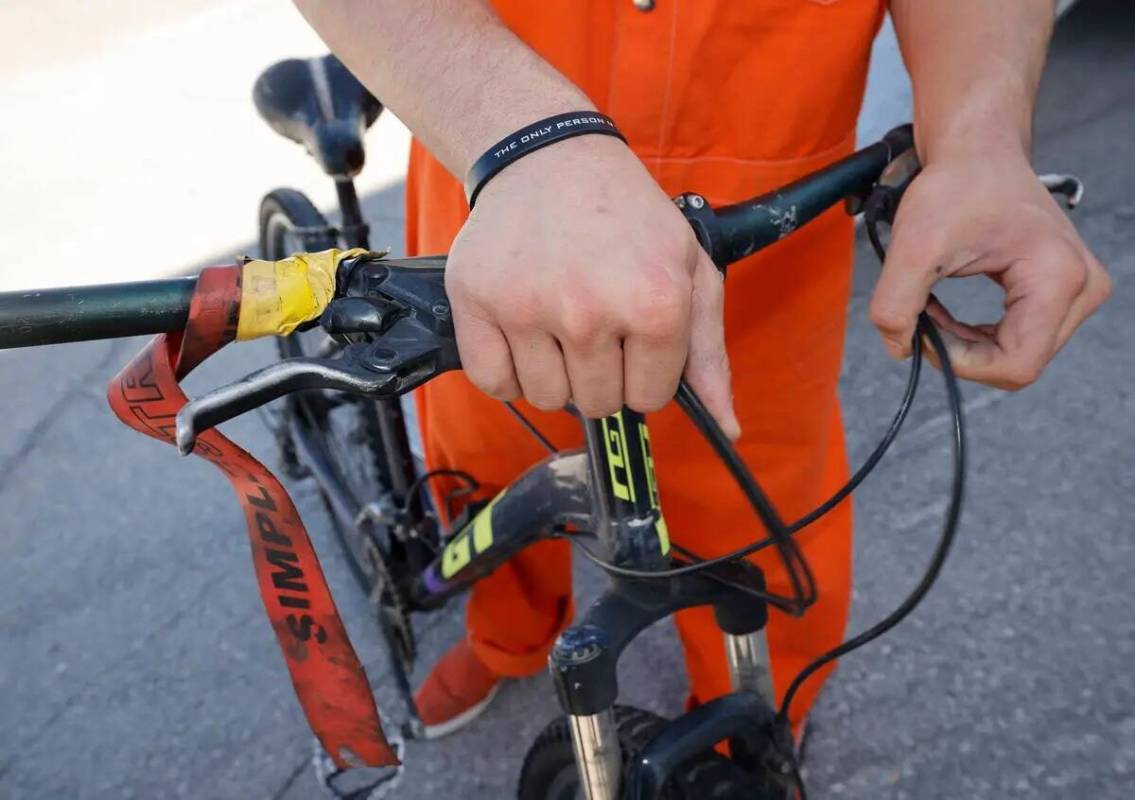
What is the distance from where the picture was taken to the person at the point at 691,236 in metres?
0.66

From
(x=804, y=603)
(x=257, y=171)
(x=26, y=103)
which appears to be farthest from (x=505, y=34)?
(x=26, y=103)

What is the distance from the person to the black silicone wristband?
0.03 feet

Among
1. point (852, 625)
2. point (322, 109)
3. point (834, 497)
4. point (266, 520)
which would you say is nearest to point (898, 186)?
point (834, 497)

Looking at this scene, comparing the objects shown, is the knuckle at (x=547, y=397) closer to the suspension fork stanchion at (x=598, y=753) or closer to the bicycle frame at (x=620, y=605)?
the bicycle frame at (x=620, y=605)

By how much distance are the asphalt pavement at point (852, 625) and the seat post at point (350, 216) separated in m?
0.99

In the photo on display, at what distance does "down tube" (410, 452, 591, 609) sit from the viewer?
1144 millimetres

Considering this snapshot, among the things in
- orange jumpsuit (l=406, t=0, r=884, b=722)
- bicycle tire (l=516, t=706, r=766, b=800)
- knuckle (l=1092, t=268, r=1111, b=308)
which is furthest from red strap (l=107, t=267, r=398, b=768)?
knuckle (l=1092, t=268, r=1111, b=308)

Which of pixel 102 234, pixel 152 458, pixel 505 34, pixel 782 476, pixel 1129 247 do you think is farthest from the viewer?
pixel 102 234

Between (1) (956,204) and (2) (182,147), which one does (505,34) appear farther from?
(2) (182,147)

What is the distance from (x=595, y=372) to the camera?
2.19ft

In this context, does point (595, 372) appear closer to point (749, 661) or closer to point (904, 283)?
point (904, 283)

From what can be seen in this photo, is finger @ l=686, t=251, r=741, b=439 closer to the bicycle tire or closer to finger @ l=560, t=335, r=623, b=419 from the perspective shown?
finger @ l=560, t=335, r=623, b=419

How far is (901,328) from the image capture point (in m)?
0.89

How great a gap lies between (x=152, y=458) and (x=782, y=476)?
2.10 metres
